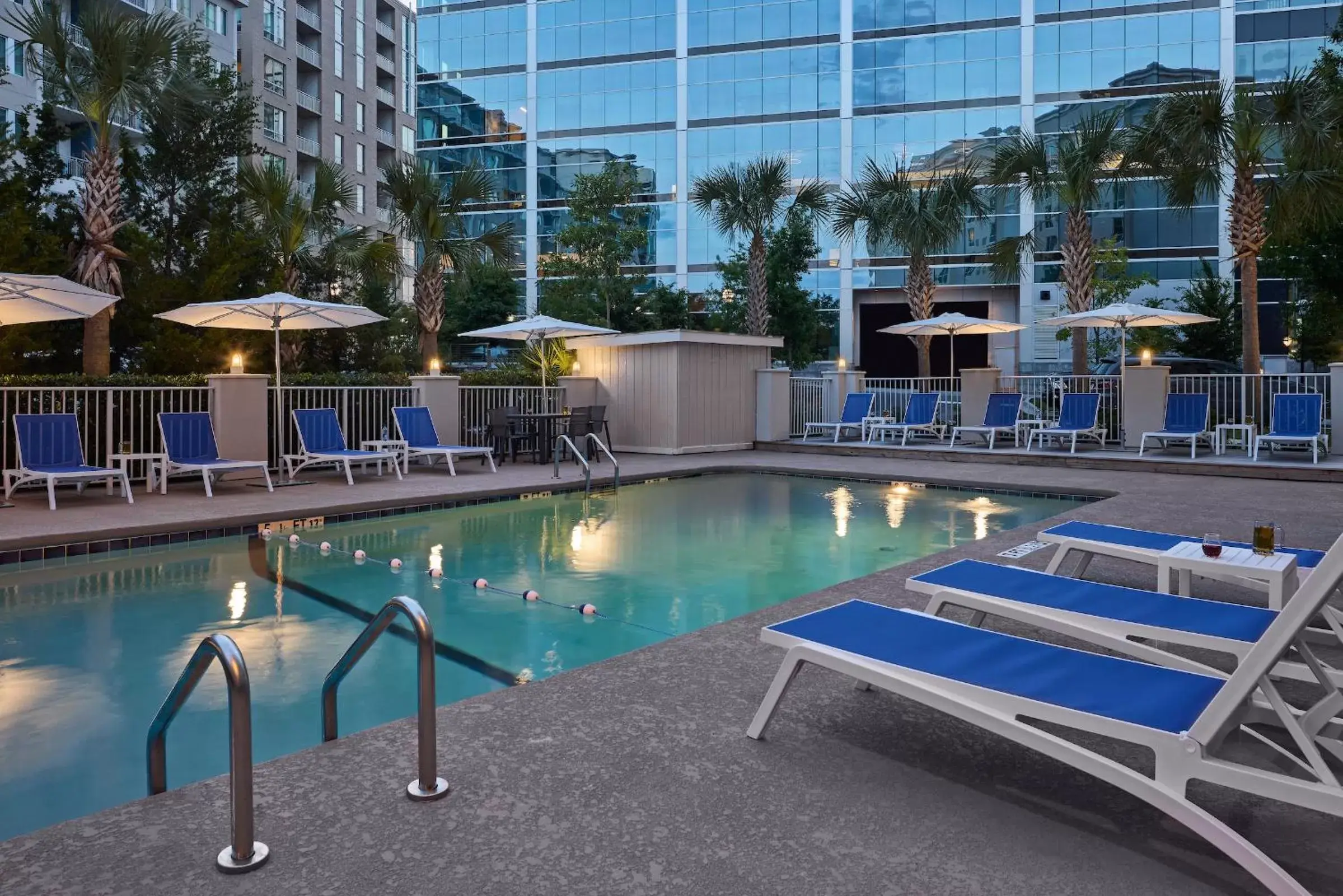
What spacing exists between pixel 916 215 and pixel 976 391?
534 centimetres

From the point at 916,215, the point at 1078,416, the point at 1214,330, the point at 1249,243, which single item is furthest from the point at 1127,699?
the point at 1214,330

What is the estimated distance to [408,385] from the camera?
45.5 feet

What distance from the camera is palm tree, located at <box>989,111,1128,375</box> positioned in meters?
17.7

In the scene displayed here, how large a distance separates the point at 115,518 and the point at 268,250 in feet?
39.7

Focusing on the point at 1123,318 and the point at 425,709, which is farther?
the point at 1123,318

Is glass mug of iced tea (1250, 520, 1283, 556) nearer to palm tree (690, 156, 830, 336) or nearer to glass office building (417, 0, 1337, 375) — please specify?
palm tree (690, 156, 830, 336)

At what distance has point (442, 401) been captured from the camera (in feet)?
44.9

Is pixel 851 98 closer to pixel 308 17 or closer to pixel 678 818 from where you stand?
pixel 308 17

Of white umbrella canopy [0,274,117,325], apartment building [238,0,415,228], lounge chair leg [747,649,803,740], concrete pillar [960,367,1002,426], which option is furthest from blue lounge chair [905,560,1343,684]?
apartment building [238,0,415,228]

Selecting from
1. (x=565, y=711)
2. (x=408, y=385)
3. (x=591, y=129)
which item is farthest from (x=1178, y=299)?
(x=565, y=711)

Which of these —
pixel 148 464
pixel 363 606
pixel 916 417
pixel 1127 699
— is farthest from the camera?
Result: pixel 916 417

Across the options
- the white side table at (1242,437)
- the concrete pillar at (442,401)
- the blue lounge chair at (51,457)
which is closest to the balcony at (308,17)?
the concrete pillar at (442,401)

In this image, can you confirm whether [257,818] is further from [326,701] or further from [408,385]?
[408,385]

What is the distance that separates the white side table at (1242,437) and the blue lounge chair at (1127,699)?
11516 millimetres
